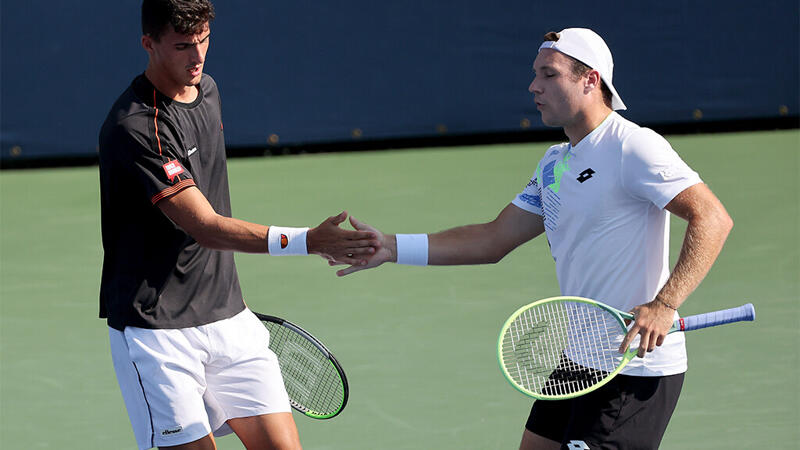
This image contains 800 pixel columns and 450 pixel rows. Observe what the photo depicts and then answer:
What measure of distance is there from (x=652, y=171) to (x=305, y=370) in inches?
59.7

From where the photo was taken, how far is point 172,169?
363 centimetres

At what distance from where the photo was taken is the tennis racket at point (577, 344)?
11.0 ft

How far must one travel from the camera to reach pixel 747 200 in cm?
Answer: 865

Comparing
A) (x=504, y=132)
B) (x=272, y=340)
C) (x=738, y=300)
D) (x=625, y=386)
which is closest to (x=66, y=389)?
(x=272, y=340)

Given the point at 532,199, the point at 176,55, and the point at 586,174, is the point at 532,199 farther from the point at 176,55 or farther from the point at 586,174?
the point at 176,55

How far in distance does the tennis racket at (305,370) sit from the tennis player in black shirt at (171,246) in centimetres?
29

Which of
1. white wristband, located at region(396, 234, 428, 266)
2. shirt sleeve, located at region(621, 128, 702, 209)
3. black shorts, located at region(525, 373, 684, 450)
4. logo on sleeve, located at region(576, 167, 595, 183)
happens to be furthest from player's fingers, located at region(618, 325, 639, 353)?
white wristband, located at region(396, 234, 428, 266)

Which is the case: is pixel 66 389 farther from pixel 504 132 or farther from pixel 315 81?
pixel 504 132

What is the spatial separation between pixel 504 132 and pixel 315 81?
1.92 meters

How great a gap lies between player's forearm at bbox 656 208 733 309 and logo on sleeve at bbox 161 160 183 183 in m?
1.51

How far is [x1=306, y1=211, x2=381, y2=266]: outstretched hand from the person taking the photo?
3891mm

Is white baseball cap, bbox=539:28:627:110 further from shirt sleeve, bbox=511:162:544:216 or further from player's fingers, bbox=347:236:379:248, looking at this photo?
player's fingers, bbox=347:236:379:248

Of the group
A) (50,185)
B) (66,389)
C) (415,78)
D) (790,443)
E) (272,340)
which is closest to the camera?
(272,340)

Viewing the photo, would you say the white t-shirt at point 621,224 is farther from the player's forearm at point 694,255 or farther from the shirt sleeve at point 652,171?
the player's forearm at point 694,255
